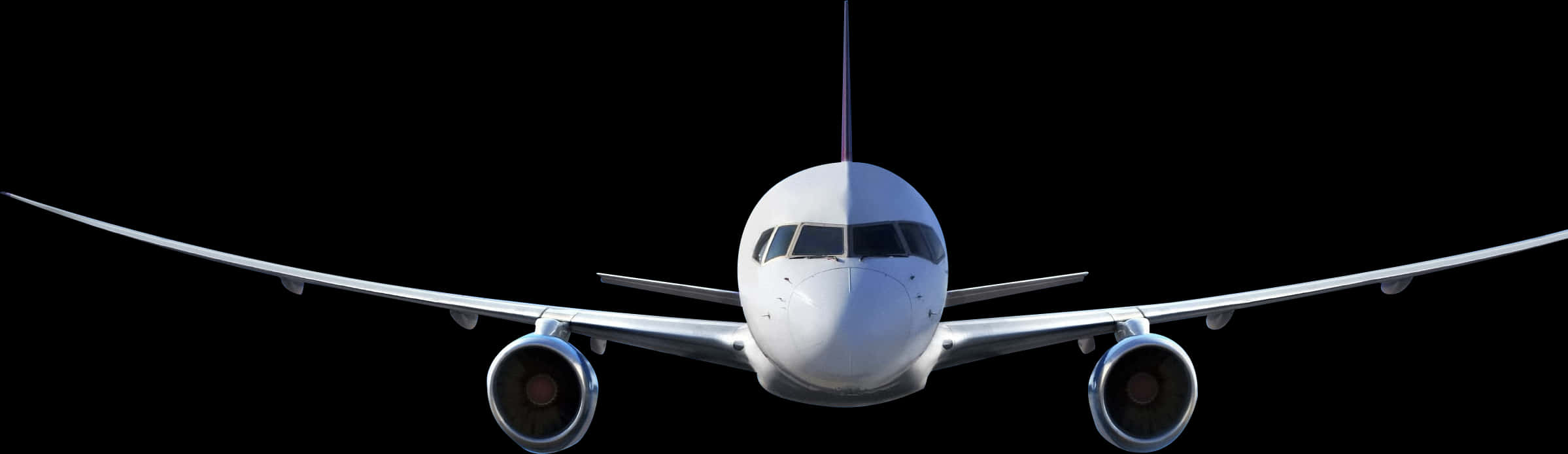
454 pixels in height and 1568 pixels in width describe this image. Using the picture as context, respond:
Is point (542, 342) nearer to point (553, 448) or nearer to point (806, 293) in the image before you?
point (553, 448)

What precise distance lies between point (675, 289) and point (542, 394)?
208 cm

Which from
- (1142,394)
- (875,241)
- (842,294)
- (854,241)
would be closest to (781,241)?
(854,241)

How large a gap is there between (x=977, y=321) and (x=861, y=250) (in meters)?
2.28

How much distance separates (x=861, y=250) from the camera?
10.6 m

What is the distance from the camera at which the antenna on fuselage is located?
13.0 m

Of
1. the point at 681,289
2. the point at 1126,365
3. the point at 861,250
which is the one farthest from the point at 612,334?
the point at 1126,365

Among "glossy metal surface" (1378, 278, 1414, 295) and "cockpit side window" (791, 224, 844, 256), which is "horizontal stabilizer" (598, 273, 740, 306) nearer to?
"cockpit side window" (791, 224, 844, 256)

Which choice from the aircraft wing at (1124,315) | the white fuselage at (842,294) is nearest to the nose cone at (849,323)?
the white fuselage at (842,294)

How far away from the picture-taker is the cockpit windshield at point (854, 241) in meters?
10.7

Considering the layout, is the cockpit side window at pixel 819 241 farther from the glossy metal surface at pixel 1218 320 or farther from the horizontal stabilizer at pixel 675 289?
the glossy metal surface at pixel 1218 320

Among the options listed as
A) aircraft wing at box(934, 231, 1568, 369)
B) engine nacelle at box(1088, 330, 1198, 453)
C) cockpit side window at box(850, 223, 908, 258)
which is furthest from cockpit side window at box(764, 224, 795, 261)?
engine nacelle at box(1088, 330, 1198, 453)

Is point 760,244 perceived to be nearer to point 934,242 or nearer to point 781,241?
point 781,241

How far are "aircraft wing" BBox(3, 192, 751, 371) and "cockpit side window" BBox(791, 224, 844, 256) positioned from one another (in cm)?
173

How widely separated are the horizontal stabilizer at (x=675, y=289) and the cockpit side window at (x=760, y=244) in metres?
1.52
